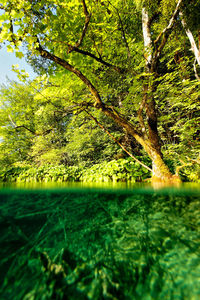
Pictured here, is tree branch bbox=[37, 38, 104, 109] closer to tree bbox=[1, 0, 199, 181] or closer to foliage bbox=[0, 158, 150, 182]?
tree bbox=[1, 0, 199, 181]

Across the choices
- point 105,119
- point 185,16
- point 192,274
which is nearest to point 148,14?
point 185,16

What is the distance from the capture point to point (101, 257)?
75cm

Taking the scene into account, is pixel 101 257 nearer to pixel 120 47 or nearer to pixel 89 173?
pixel 89 173

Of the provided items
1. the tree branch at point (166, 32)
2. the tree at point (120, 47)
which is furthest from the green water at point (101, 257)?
the tree branch at point (166, 32)

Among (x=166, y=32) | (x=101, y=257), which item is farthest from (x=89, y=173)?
(x=166, y=32)

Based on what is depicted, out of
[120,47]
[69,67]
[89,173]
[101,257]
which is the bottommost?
[101,257]

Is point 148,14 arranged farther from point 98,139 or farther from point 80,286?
point 80,286

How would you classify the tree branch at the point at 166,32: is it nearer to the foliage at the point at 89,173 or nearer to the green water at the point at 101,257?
the foliage at the point at 89,173

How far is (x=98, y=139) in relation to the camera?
30.8ft

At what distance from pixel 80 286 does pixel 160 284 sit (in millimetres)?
334

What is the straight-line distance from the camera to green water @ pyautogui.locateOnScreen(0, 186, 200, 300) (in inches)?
20.8

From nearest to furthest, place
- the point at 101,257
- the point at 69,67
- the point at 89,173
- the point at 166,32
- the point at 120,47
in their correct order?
the point at 101,257, the point at 166,32, the point at 69,67, the point at 120,47, the point at 89,173

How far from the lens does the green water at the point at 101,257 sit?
53cm

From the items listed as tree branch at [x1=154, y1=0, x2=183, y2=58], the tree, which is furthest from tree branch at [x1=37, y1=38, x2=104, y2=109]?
tree branch at [x1=154, y1=0, x2=183, y2=58]
